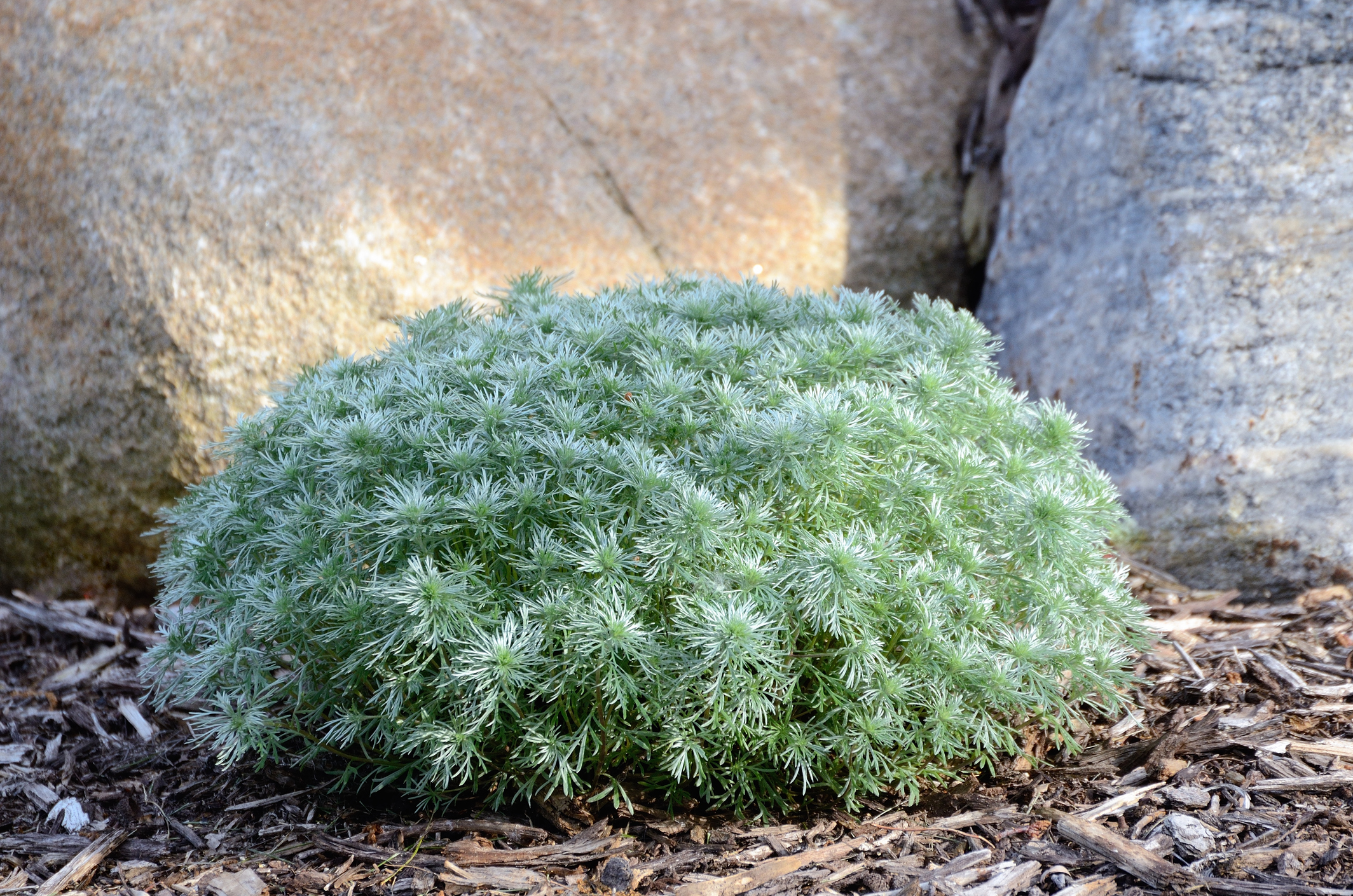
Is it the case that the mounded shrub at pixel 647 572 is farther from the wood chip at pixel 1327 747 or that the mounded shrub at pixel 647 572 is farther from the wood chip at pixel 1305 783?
the wood chip at pixel 1327 747

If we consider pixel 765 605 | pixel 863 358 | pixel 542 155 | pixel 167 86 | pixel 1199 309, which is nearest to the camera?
A: pixel 765 605

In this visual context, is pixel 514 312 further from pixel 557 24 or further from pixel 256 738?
pixel 557 24

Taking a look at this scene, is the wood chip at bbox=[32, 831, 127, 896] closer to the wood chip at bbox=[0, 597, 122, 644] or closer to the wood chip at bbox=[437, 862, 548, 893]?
the wood chip at bbox=[437, 862, 548, 893]

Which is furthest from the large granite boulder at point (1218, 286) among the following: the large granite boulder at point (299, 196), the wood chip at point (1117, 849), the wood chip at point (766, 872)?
the wood chip at point (766, 872)

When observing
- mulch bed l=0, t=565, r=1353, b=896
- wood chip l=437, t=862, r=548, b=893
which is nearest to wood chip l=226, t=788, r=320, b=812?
mulch bed l=0, t=565, r=1353, b=896

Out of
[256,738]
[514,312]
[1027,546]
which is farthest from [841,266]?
[256,738]
